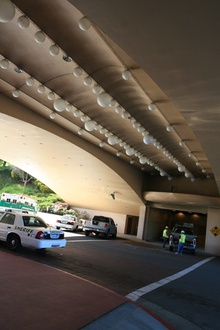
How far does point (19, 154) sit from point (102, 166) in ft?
24.2

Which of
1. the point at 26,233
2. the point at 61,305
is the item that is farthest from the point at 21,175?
the point at 61,305

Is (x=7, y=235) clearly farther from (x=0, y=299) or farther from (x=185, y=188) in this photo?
(x=185, y=188)

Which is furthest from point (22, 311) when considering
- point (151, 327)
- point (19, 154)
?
point (19, 154)

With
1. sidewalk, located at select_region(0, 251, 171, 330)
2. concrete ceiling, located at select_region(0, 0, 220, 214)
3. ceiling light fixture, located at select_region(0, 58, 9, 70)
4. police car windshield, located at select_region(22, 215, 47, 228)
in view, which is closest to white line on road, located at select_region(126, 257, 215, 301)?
sidewalk, located at select_region(0, 251, 171, 330)

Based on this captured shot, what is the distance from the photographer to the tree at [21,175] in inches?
2234

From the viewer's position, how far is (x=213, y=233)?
24.3 meters

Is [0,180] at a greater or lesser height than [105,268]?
greater

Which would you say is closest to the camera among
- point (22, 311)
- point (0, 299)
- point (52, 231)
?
point (22, 311)

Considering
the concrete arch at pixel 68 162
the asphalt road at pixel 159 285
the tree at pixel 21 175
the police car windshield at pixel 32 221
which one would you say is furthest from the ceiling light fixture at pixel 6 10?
the tree at pixel 21 175

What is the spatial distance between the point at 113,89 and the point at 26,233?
243 inches

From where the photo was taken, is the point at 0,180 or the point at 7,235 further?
the point at 0,180

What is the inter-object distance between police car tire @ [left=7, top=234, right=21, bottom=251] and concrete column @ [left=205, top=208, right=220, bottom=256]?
59.9 feet

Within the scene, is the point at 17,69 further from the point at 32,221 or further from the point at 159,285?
the point at 159,285

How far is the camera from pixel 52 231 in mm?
11047
